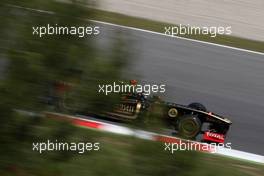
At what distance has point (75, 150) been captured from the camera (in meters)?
4.33

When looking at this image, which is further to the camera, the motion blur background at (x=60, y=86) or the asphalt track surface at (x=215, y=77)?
the asphalt track surface at (x=215, y=77)

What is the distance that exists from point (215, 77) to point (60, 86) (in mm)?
8301

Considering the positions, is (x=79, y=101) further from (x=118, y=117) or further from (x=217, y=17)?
(x=217, y=17)

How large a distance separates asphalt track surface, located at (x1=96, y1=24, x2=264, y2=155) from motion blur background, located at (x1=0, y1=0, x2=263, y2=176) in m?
4.48

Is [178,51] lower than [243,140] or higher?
higher

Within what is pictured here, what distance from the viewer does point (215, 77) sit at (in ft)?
40.3

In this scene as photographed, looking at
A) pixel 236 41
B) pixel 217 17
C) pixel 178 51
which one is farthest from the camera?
pixel 217 17

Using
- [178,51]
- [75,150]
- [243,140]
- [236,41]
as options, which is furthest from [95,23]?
[236,41]

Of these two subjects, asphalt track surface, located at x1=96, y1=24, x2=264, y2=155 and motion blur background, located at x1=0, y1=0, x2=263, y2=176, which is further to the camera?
asphalt track surface, located at x1=96, y1=24, x2=264, y2=155

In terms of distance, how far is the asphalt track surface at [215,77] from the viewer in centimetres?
1020

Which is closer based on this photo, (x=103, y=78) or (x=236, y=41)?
(x=103, y=78)

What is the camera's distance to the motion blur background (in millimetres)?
4039

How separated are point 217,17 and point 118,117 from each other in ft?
43.2

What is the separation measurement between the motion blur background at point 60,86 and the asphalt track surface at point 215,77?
448 centimetres
